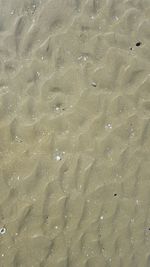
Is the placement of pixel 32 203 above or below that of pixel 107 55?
below

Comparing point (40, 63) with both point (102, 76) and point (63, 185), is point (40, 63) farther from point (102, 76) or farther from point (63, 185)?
point (63, 185)

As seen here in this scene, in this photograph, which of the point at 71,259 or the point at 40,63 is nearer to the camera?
the point at 71,259

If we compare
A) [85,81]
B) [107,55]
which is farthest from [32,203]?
[107,55]

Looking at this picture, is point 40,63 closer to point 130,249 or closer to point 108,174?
point 108,174

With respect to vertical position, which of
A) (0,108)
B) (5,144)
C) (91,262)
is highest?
(0,108)

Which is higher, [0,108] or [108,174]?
[0,108]

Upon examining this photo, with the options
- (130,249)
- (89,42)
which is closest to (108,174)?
(130,249)
